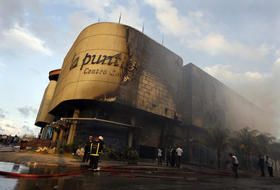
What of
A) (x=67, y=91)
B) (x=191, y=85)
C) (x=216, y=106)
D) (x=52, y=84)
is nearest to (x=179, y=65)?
(x=191, y=85)

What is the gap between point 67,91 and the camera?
982 inches

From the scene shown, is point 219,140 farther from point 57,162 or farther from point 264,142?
point 57,162

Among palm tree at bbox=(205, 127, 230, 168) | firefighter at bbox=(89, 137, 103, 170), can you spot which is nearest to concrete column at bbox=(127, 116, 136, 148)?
palm tree at bbox=(205, 127, 230, 168)

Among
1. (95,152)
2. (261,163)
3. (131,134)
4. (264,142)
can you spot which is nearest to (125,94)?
(131,134)

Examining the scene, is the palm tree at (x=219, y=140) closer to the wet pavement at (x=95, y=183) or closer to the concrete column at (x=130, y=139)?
the concrete column at (x=130, y=139)

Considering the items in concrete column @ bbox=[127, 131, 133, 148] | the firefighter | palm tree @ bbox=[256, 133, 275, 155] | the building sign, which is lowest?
the firefighter

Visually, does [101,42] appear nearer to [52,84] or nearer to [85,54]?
[85,54]

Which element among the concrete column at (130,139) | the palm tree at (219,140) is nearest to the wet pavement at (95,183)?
the concrete column at (130,139)

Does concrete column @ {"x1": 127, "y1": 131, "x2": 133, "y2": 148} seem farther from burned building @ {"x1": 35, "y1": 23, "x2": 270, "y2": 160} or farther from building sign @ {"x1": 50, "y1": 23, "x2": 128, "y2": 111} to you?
building sign @ {"x1": 50, "y1": 23, "x2": 128, "y2": 111}

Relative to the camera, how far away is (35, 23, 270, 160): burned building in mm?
23797

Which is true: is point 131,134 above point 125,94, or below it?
below

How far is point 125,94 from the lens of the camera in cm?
2411

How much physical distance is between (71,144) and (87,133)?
2.56 metres

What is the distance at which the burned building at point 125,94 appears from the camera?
2380 cm
